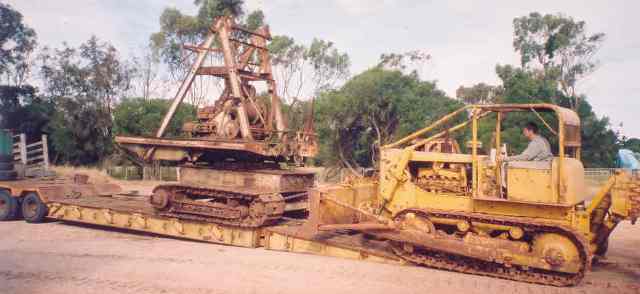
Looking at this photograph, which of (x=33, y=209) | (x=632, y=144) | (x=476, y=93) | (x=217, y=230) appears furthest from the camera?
(x=476, y=93)

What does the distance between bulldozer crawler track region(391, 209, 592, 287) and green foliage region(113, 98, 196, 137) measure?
20960mm

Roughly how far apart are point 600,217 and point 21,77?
1677 inches

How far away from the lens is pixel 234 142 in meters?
9.80

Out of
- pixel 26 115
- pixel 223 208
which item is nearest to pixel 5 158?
pixel 223 208

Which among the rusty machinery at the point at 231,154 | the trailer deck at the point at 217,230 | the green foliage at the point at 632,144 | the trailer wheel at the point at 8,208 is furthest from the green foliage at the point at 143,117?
the green foliage at the point at 632,144

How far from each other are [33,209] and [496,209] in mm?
Answer: 11290

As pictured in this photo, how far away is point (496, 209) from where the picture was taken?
24.2 feet

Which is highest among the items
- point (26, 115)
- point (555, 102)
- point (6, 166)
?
point (555, 102)

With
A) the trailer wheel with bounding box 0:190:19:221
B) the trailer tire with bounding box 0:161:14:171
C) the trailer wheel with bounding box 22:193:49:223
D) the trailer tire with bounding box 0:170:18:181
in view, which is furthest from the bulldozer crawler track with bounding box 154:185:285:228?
the trailer tire with bounding box 0:161:14:171

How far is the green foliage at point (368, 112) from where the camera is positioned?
102 feet

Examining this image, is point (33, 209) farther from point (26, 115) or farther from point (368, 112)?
point (26, 115)

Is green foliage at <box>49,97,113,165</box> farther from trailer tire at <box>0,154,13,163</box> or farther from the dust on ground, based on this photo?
the dust on ground

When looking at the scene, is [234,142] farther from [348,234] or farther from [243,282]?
[243,282]

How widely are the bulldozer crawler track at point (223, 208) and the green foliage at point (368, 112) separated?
20.8m
